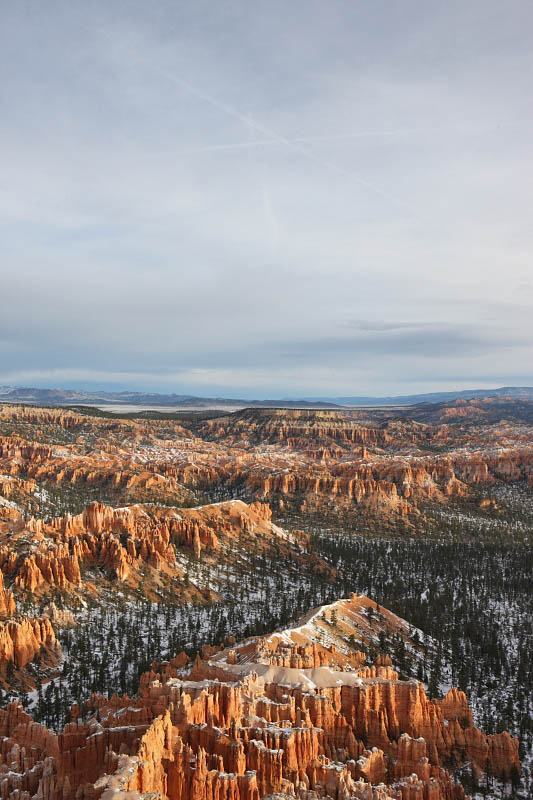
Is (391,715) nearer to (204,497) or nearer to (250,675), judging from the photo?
(250,675)

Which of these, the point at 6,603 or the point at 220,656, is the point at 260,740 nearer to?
the point at 220,656

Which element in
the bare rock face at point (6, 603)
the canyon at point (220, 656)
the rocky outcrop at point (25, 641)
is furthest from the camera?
the bare rock face at point (6, 603)

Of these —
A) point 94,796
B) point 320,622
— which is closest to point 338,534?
point 320,622

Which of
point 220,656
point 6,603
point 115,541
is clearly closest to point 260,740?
point 220,656

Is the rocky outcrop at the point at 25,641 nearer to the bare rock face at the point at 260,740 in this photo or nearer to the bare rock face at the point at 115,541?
the bare rock face at the point at 115,541

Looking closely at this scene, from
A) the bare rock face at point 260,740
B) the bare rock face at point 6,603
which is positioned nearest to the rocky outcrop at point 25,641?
the bare rock face at point 6,603

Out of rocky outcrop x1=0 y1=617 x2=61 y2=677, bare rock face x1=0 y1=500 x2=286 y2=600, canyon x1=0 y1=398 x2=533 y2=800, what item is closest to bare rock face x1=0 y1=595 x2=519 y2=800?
canyon x1=0 y1=398 x2=533 y2=800

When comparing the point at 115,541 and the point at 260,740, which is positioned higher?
the point at 260,740

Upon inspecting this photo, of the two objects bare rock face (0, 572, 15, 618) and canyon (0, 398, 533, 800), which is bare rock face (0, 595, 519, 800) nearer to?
canyon (0, 398, 533, 800)

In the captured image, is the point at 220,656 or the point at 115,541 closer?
the point at 220,656
